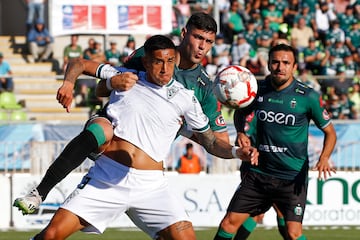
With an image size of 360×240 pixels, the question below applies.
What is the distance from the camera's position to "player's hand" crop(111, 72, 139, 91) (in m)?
8.00

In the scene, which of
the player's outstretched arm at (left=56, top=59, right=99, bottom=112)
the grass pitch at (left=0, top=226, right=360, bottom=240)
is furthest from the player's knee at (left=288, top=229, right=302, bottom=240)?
the grass pitch at (left=0, top=226, right=360, bottom=240)

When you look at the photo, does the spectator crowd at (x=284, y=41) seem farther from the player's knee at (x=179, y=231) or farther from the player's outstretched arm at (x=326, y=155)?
the player's knee at (x=179, y=231)

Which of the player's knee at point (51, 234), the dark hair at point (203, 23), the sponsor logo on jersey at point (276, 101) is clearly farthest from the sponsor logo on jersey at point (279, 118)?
the player's knee at point (51, 234)

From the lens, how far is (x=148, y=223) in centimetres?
815

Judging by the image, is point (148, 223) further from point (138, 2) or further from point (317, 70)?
point (317, 70)

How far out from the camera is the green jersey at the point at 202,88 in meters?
8.77

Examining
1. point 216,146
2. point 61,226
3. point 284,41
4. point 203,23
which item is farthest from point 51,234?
point 284,41

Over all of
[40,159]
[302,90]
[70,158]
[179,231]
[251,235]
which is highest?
[302,90]

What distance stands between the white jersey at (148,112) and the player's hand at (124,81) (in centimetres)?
11

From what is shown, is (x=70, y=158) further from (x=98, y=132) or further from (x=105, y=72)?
(x=105, y=72)

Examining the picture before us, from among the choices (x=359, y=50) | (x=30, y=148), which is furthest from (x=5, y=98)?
(x=359, y=50)

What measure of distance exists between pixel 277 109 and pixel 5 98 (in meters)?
11.4

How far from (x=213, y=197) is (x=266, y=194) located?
658cm

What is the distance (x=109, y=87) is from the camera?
26.9ft
